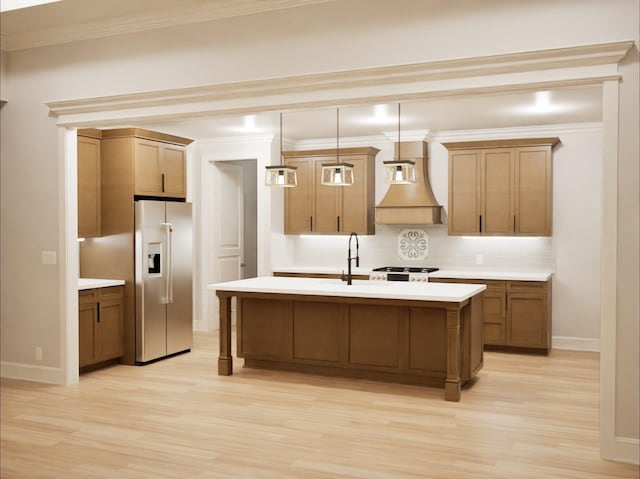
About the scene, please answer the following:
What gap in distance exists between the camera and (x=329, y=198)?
8.16 metres

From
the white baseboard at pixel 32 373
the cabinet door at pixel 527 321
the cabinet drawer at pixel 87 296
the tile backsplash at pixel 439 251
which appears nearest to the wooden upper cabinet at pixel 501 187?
the tile backsplash at pixel 439 251

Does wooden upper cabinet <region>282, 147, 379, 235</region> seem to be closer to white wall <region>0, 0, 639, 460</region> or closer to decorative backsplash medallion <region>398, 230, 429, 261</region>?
decorative backsplash medallion <region>398, 230, 429, 261</region>

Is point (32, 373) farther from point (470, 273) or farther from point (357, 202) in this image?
point (470, 273)

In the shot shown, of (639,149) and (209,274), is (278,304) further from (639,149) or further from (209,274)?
(639,149)

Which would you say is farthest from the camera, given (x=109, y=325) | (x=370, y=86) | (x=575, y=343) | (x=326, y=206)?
(x=326, y=206)

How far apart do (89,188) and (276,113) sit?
76.6 inches

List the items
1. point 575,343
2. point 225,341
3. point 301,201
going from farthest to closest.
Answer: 1. point 301,201
2. point 575,343
3. point 225,341

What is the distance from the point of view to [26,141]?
541cm

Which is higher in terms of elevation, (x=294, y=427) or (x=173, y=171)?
(x=173, y=171)

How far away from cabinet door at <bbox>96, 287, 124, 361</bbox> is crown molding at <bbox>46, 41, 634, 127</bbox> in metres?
1.69

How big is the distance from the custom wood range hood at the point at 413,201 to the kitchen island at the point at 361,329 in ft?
6.13

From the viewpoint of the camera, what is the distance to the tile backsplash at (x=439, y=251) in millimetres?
7484

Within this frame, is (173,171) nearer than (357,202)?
Yes

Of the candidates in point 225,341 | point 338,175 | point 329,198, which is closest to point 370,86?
point 338,175
